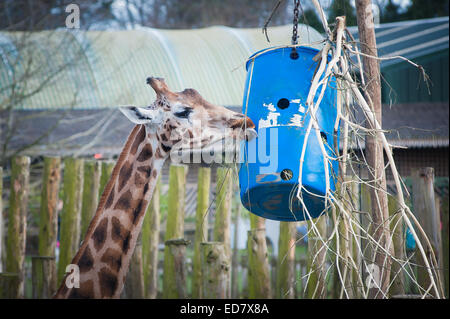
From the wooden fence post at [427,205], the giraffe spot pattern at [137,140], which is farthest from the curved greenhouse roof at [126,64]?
the giraffe spot pattern at [137,140]

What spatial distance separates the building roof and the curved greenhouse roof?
159 centimetres

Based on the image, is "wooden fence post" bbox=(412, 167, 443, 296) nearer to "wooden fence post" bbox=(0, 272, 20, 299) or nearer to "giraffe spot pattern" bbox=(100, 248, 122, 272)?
"giraffe spot pattern" bbox=(100, 248, 122, 272)

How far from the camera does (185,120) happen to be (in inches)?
117

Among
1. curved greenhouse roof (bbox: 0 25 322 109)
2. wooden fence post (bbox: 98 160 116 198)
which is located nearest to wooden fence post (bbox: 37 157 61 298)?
wooden fence post (bbox: 98 160 116 198)

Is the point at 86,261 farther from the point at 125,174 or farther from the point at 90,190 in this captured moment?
the point at 90,190

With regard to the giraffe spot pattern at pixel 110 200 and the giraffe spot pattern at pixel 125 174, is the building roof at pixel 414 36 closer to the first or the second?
the giraffe spot pattern at pixel 125 174

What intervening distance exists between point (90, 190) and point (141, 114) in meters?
2.02

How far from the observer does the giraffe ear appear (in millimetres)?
2723

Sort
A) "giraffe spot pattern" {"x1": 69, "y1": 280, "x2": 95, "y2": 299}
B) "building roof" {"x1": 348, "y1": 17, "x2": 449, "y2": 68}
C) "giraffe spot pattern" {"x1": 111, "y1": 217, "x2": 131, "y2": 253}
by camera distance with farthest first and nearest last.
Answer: "building roof" {"x1": 348, "y1": 17, "x2": 449, "y2": 68}
"giraffe spot pattern" {"x1": 111, "y1": 217, "x2": 131, "y2": 253}
"giraffe spot pattern" {"x1": 69, "y1": 280, "x2": 95, "y2": 299}

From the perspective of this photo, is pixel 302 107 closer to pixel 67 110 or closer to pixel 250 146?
pixel 250 146

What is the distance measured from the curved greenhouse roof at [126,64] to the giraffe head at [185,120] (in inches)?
209
